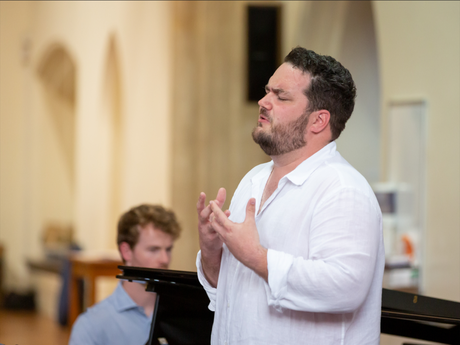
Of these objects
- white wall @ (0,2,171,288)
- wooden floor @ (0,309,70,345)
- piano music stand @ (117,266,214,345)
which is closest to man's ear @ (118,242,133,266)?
piano music stand @ (117,266,214,345)

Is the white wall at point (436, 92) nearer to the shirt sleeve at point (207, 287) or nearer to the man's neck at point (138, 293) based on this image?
the man's neck at point (138, 293)

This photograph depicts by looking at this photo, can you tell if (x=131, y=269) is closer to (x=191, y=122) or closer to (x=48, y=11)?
(x=191, y=122)

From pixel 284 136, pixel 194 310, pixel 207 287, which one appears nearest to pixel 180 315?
pixel 194 310

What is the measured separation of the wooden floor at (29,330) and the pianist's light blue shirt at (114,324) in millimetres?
3673

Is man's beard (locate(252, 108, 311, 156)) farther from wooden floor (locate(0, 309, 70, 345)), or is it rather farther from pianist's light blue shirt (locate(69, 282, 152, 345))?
wooden floor (locate(0, 309, 70, 345))

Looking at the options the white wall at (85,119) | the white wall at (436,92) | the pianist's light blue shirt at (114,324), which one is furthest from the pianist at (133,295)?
the white wall at (85,119)

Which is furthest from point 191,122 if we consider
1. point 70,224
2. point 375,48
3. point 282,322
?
point 282,322

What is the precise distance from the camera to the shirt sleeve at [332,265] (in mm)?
1556

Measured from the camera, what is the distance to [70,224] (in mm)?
9133

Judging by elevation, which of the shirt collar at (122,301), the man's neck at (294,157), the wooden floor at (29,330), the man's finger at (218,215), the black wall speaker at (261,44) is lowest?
the wooden floor at (29,330)

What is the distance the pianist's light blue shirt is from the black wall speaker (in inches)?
151

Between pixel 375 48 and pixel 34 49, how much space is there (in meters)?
5.25

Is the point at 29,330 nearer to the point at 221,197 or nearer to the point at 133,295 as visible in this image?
the point at 133,295

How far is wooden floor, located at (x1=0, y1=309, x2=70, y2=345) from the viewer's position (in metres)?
6.68
